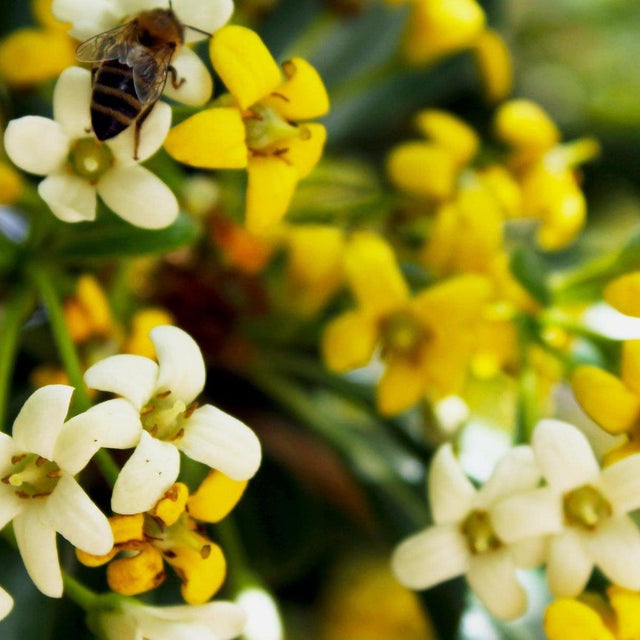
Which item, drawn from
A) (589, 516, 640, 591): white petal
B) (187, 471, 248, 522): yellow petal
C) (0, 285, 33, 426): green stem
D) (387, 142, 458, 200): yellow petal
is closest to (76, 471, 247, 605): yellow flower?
(187, 471, 248, 522): yellow petal

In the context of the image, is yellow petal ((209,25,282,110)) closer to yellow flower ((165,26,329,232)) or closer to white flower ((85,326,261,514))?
yellow flower ((165,26,329,232))

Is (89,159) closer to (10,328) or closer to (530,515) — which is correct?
(10,328)

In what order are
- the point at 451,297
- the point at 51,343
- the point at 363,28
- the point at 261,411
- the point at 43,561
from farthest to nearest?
1. the point at 363,28
2. the point at 261,411
3. the point at 51,343
4. the point at 451,297
5. the point at 43,561

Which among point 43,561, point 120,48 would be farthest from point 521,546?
point 120,48

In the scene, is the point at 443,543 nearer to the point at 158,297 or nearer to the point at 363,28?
the point at 158,297

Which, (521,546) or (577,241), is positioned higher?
(521,546)

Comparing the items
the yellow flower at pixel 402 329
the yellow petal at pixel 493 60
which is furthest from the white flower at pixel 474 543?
the yellow petal at pixel 493 60
